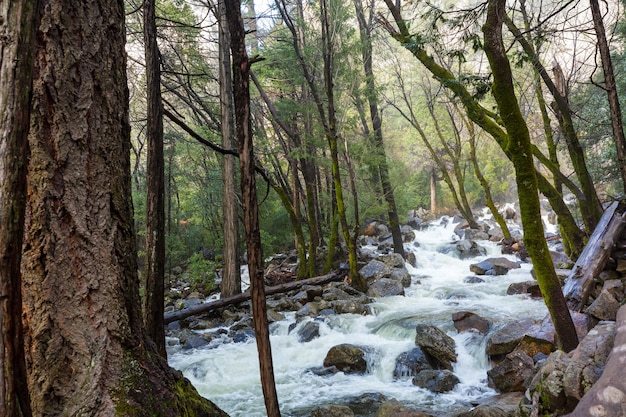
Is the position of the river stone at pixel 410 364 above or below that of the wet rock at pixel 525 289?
below

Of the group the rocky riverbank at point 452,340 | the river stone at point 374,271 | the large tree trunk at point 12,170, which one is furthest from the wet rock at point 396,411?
the river stone at point 374,271

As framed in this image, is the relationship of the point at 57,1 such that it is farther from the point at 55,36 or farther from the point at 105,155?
the point at 105,155

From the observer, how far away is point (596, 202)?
30.1 feet

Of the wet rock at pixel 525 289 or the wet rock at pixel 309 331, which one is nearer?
the wet rock at pixel 309 331

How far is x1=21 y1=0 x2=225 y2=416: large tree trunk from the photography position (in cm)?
184

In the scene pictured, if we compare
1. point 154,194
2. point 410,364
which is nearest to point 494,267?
point 410,364

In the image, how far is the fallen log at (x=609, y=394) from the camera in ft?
7.50

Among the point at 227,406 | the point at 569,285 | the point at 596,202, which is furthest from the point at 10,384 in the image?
the point at 596,202

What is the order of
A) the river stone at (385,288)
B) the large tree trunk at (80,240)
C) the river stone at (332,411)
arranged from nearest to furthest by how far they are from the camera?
the large tree trunk at (80,240), the river stone at (332,411), the river stone at (385,288)

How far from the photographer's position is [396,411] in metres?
4.53

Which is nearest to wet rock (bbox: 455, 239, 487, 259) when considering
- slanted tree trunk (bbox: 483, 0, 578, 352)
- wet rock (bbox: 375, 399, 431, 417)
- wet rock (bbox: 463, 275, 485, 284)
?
wet rock (bbox: 463, 275, 485, 284)

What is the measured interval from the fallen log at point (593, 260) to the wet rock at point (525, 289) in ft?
6.29

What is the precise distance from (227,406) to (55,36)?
5213 mm

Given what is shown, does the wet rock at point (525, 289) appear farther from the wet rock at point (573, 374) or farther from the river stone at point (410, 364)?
the wet rock at point (573, 374)
